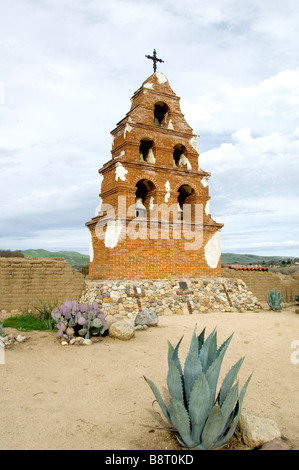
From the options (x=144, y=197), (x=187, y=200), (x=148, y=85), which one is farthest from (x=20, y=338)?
(x=148, y=85)

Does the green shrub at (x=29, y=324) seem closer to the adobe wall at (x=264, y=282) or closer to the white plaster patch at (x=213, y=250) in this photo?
the white plaster patch at (x=213, y=250)

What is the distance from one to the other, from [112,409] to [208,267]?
344 inches

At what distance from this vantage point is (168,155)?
11414 mm

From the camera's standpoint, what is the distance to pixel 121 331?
583 centimetres

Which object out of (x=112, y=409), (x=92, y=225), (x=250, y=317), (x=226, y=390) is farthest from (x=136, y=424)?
→ (x=92, y=225)

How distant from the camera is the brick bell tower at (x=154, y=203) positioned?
32.7ft

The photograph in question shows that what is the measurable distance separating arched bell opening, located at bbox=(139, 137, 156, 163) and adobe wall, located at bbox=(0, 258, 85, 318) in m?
4.77

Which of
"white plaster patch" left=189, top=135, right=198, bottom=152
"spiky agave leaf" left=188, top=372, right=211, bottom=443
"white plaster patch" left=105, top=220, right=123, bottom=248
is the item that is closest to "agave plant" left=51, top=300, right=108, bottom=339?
"spiky agave leaf" left=188, top=372, right=211, bottom=443

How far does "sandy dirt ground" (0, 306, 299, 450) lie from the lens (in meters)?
2.61

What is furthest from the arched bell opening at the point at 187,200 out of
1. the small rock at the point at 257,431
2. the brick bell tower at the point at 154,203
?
the small rock at the point at 257,431

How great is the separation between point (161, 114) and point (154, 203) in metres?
3.96

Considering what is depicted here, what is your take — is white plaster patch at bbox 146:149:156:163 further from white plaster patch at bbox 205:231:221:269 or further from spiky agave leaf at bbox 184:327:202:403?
spiky agave leaf at bbox 184:327:202:403

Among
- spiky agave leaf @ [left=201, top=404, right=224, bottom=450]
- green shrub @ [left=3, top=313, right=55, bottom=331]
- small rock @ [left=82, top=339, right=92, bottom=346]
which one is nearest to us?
spiky agave leaf @ [left=201, top=404, right=224, bottom=450]

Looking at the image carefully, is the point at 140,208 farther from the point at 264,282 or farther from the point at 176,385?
the point at 176,385
